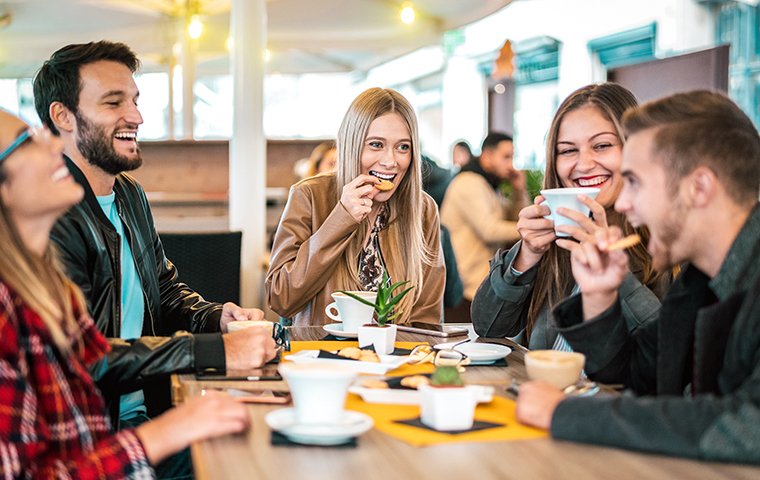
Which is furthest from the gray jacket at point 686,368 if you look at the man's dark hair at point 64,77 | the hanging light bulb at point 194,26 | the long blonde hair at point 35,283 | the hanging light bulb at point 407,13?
the hanging light bulb at point 194,26

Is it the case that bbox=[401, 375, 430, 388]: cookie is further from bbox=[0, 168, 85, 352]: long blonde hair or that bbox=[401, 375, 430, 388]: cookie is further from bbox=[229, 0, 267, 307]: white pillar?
bbox=[229, 0, 267, 307]: white pillar

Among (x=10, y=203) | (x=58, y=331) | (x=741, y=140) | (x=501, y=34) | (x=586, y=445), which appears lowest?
(x=586, y=445)

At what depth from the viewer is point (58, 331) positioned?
4.44ft

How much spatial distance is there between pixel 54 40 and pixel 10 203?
975 cm

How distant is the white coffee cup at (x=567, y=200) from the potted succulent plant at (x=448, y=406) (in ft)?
2.33

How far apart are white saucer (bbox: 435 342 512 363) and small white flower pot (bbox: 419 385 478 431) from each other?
55 centimetres

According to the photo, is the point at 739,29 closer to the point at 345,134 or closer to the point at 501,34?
the point at 501,34

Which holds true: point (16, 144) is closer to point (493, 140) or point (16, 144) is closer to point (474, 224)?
point (474, 224)

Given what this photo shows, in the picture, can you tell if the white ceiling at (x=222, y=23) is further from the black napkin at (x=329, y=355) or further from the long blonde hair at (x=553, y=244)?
the black napkin at (x=329, y=355)

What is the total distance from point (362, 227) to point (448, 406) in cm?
164

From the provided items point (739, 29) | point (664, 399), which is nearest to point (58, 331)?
point (664, 399)

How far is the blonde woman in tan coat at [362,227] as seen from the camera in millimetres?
2877

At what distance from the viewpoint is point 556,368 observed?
1.69 m

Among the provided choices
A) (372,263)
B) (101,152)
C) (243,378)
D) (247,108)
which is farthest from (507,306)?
(247,108)
